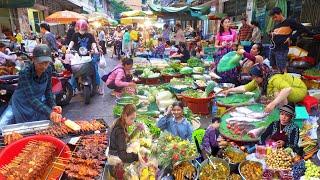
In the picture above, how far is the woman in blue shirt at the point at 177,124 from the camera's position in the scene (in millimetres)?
4527

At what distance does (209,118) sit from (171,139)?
9.76 ft

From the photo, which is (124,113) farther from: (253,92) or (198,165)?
(253,92)

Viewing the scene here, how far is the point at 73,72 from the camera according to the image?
7742 millimetres

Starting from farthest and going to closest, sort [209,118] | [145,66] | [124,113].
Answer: [145,66]
[209,118]
[124,113]

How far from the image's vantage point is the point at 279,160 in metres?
3.56

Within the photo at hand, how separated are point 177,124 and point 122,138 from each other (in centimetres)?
151

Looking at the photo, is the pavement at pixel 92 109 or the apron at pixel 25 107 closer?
the apron at pixel 25 107

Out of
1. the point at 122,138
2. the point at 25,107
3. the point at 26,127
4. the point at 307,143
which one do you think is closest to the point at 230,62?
the point at 307,143

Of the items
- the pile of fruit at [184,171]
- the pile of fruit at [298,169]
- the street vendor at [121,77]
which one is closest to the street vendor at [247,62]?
the street vendor at [121,77]

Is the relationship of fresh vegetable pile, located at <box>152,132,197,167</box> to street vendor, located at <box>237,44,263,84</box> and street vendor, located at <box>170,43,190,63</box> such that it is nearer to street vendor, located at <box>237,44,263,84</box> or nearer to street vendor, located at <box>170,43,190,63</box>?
street vendor, located at <box>237,44,263,84</box>

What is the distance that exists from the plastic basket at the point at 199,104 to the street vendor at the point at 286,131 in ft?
8.36

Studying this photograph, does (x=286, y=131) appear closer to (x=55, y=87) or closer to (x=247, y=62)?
(x=247, y=62)

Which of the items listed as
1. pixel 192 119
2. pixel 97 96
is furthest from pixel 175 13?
pixel 192 119

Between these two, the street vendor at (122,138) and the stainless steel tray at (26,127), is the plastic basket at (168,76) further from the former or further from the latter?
the street vendor at (122,138)
